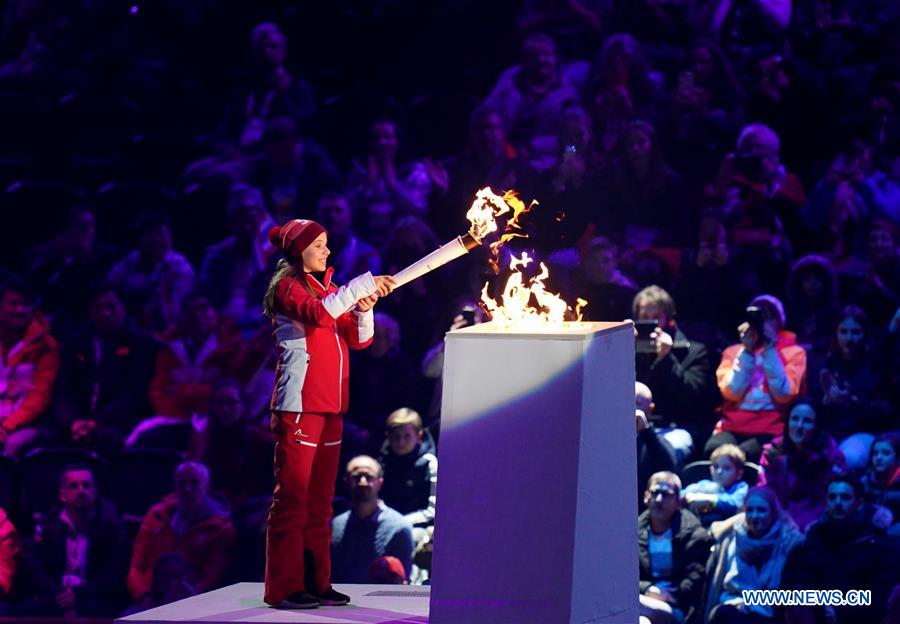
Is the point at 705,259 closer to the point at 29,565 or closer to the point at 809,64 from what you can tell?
the point at 809,64

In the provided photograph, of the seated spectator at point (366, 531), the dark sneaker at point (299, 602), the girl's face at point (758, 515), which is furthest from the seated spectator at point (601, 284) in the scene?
the dark sneaker at point (299, 602)

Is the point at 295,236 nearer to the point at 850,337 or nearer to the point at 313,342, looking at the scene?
the point at 313,342

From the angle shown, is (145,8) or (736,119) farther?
(145,8)

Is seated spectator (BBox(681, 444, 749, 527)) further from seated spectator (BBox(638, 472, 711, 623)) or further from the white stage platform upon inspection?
the white stage platform

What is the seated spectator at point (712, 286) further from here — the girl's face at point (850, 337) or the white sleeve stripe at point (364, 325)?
the white sleeve stripe at point (364, 325)

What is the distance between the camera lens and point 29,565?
6.62 metres

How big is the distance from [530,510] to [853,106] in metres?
3.93

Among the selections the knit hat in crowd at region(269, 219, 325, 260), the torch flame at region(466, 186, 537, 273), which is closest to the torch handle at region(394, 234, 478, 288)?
the torch flame at region(466, 186, 537, 273)

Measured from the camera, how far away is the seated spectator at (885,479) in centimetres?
594

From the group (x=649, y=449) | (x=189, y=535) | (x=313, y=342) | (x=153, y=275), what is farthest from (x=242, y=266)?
(x=313, y=342)

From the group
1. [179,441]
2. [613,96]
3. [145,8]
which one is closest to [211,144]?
[145,8]

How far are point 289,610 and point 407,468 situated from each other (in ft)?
6.94

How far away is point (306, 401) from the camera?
14.3 ft

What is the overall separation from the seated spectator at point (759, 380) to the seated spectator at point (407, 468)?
4.38 feet
